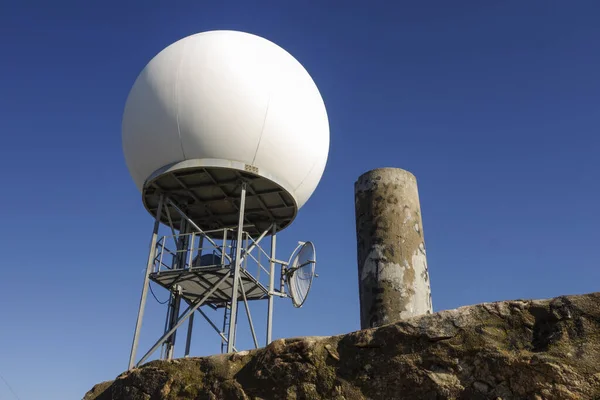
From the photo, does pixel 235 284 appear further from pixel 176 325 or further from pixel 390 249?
pixel 390 249

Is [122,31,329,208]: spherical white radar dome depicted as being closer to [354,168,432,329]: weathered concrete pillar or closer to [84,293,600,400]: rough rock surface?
[354,168,432,329]: weathered concrete pillar

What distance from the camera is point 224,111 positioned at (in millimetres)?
12117

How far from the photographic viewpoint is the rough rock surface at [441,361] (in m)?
3.04

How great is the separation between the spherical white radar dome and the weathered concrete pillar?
6.89 m

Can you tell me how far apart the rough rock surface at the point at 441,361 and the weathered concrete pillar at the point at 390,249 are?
1.31m

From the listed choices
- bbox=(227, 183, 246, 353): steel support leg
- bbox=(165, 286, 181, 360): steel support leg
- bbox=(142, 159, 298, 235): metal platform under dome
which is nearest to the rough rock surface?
bbox=(227, 183, 246, 353): steel support leg

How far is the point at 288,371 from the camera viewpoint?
3.87 m

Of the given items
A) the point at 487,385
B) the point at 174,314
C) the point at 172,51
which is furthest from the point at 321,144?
the point at 487,385

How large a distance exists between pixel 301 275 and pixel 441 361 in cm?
1072

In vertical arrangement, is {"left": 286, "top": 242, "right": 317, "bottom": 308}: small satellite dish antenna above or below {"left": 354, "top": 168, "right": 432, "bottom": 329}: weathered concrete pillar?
above

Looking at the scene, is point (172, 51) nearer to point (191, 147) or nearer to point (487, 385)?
point (191, 147)

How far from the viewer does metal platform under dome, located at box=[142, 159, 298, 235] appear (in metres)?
12.4

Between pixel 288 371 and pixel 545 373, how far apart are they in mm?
1761

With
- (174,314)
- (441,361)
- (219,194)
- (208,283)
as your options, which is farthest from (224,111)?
(441,361)
